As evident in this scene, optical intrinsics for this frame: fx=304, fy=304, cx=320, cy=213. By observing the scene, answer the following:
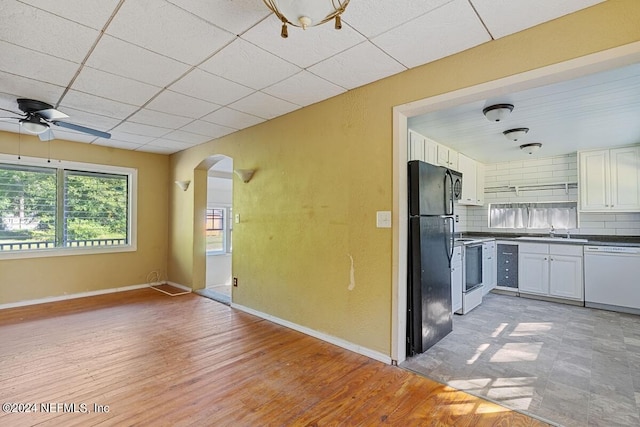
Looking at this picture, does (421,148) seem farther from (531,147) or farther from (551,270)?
(551,270)

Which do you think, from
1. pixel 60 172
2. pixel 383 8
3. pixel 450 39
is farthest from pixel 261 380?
pixel 60 172

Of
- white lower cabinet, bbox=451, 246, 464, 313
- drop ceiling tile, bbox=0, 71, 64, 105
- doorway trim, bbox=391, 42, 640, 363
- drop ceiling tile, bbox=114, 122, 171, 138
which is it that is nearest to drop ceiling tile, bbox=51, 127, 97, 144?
drop ceiling tile, bbox=114, 122, 171, 138

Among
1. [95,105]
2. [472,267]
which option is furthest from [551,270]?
[95,105]

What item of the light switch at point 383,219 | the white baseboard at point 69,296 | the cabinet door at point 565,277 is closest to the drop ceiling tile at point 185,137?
the white baseboard at point 69,296

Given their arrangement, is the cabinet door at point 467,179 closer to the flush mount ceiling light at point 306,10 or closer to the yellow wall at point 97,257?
the flush mount ceiling light at point 306,10

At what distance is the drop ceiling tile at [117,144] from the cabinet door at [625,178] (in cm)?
739

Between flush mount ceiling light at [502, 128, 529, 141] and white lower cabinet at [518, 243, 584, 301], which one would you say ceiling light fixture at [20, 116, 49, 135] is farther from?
white lower cabinet at [518, 243, 584, 301]

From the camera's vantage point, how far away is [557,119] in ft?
11.0

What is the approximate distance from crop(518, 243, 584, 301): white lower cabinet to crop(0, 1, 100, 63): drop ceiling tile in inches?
230

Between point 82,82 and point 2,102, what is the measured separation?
124 centimetres

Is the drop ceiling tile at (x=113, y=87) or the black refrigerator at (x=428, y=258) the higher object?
the drop ceiling tile at (x=113, y=87)

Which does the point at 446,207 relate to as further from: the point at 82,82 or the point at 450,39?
the point at 82,82

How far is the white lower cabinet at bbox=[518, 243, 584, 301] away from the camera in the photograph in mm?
4359

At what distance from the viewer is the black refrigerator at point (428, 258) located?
2.74 metres
